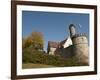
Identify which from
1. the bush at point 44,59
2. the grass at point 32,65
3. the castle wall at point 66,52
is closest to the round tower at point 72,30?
the castle wall at point 66,52

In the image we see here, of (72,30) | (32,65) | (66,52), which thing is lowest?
(32,65)

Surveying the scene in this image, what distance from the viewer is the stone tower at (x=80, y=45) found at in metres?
2.05

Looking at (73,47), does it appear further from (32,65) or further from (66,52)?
(32,65)

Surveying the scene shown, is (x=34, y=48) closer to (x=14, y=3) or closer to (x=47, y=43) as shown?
(x=47, y=43)

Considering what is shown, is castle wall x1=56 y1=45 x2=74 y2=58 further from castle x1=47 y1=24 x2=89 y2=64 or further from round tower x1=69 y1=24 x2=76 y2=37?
round tower x1=69 y1=24 x2=76 y2=37

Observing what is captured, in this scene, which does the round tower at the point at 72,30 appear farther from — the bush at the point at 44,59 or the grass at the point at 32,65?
the grass at the point at 32,65

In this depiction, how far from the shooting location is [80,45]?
207 centimetres

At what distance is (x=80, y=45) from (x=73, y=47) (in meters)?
0.07

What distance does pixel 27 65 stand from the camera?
1.90 meters

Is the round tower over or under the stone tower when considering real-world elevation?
over

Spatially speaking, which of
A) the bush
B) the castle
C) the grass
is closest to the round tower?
the castle

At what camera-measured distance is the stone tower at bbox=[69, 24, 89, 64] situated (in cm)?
205

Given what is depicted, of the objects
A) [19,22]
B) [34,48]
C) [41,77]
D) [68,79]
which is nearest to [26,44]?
[34,48]

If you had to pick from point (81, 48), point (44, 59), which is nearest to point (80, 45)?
point (81, 48)
